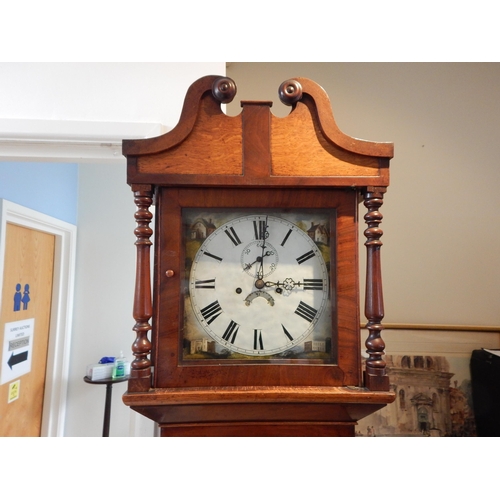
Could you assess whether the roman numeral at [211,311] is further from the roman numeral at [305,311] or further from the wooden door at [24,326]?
the wooden door at [24,326]

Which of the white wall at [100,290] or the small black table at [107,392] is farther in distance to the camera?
the white wall at [100,290]

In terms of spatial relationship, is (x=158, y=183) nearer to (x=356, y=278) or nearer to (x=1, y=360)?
(x=356, y=278)

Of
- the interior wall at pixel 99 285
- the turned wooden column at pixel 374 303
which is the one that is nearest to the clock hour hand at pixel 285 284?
the turned wooden column at pixel 374 303

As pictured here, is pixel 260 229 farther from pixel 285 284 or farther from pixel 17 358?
pixel 17 358

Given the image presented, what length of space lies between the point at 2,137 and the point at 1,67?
17 centimetres

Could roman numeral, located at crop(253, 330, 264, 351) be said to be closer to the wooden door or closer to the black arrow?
the wooden door

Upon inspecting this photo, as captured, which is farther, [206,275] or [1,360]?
[1,360]

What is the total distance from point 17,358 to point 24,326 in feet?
0.51

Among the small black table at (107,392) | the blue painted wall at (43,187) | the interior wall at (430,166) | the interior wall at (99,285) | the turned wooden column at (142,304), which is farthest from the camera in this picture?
the interior wall at (99,285)

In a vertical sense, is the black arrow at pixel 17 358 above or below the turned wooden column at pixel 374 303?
below

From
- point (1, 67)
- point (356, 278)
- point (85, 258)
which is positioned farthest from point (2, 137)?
point (85, 258)

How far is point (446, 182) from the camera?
0.99 meters

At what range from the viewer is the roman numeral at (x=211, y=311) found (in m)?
0.50

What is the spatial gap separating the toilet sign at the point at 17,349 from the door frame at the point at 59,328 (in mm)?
148
